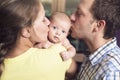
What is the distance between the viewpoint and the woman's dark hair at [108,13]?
1.76 m

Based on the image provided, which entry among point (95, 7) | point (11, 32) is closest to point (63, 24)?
point (95, 7)

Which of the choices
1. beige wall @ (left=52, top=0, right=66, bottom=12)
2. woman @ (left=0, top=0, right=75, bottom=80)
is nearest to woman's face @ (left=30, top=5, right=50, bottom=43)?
woman @ (left=0, top=0, right=75, bottom=80)

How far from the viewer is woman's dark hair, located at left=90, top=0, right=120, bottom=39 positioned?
176 centimetres

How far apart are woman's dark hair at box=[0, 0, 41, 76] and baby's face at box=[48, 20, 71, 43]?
0.61 feet

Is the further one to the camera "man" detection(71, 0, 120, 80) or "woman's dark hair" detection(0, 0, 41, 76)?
"man" detection(71, 0, 120, 80)

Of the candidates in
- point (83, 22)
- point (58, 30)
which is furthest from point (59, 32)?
point (83, 22)

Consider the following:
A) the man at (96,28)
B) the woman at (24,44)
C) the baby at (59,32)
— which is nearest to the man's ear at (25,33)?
the woman at (24,44)

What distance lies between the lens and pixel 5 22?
5.02ft

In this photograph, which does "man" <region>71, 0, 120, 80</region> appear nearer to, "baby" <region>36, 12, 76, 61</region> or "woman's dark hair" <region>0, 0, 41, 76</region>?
"baby" <region>36, 12, 76, 61</region>

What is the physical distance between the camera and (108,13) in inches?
69.2

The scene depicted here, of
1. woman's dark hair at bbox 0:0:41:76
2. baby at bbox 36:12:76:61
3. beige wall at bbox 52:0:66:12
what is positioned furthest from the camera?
beige wall at bbox 52:0:66:12

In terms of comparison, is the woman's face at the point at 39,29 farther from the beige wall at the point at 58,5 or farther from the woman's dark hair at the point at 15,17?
the beige wall at the point at 58,5

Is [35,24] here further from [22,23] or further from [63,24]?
[63,24]

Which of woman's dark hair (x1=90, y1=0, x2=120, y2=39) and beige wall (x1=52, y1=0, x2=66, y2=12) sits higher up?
woman's dark hair (x1=90, y1=0, x2=120, y2=39)
